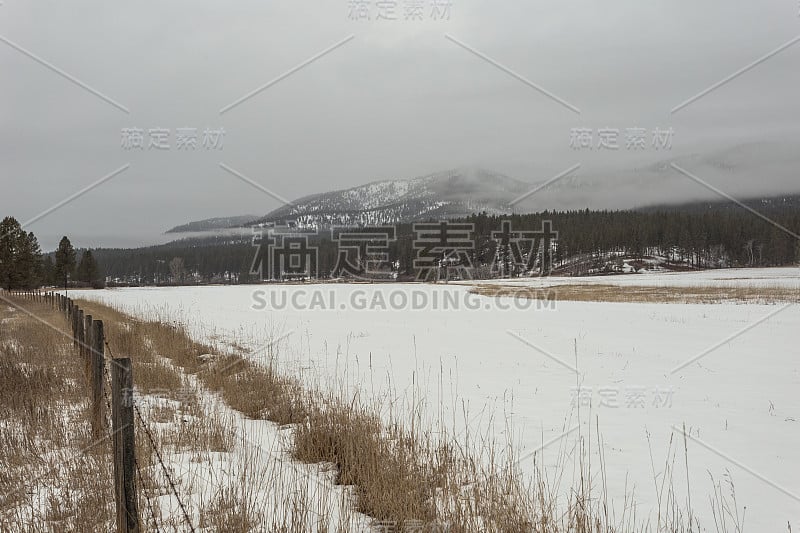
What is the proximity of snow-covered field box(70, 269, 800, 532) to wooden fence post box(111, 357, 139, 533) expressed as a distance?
3.60 m

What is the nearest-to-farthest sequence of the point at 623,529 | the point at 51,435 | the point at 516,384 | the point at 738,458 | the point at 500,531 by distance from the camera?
the point at 500,531 < the point at 623,529 < the point at 51,435 < the point at 738,458 < the point at 516,384

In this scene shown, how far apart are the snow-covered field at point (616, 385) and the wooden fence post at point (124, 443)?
3.60 meters

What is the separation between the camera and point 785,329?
17.8 metres

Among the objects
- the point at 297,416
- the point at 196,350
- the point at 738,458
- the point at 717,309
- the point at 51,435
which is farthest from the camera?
the point at 717,309

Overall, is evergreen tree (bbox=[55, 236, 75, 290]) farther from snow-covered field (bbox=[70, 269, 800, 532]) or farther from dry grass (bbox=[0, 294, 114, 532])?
dry grass (bbox=[0, 294, 114, 532])

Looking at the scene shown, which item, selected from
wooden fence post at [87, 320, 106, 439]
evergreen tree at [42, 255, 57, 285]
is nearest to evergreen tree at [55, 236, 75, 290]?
evergreen tree at [42, 255, 57, 285]

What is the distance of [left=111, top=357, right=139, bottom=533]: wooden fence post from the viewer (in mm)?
2975

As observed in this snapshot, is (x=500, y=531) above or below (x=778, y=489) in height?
above

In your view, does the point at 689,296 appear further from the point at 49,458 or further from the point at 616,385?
the point at 49,458

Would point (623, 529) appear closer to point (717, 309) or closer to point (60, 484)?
point (60, 484)

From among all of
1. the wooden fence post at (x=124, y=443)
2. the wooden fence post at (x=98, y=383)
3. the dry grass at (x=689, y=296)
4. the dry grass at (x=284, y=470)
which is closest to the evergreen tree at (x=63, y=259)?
the dry grass at (x=689, y=296)

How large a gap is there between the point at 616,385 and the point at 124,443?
9184mm

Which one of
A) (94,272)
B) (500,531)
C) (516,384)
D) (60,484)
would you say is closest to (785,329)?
(516,384)

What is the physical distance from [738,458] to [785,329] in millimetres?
15566
